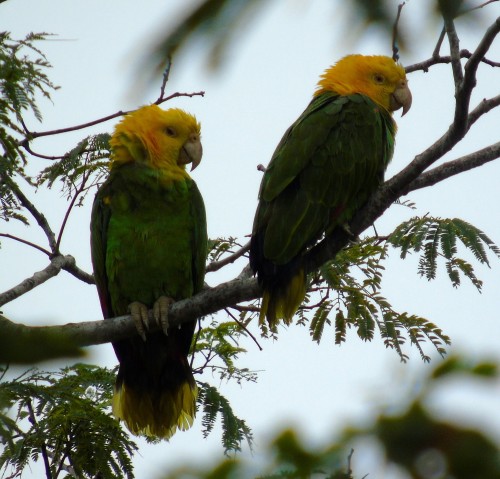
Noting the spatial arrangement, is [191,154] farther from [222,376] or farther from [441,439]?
[441,439]

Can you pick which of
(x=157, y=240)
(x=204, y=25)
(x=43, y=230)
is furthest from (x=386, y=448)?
(x=43, y=230)

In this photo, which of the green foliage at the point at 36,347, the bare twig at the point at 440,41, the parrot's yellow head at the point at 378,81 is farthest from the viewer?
the parrot's yellow head at the point at 378,81

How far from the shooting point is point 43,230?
4.20m

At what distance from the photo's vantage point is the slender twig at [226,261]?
4.27 metres

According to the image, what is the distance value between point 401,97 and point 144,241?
183 centimetres

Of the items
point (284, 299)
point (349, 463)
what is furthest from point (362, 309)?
point (349, 463)

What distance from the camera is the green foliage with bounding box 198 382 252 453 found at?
11.6ft

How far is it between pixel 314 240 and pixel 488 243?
2.92ft

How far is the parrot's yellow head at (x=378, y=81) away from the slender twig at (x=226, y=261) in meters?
1.09

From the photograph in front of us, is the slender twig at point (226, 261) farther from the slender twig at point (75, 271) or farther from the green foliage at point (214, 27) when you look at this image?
the green foliage at point (214, 27)

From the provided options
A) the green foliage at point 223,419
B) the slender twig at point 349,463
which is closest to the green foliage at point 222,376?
the green foliage at point 223,419

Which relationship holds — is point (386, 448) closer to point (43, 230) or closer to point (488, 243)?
point (488, 243)

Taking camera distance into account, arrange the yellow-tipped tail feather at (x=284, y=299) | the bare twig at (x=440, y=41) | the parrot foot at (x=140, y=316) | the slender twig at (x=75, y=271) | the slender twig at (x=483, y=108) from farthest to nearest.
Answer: the slender twig at (x=75, y=271), the parrot foot at (x=140, y=316), the yellow-tipped tail feather at (x=284, y=299), the slender twig at (x=483, y=108), the bare twig at (x=440, y=41)

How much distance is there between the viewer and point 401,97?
→ 14.6ft
